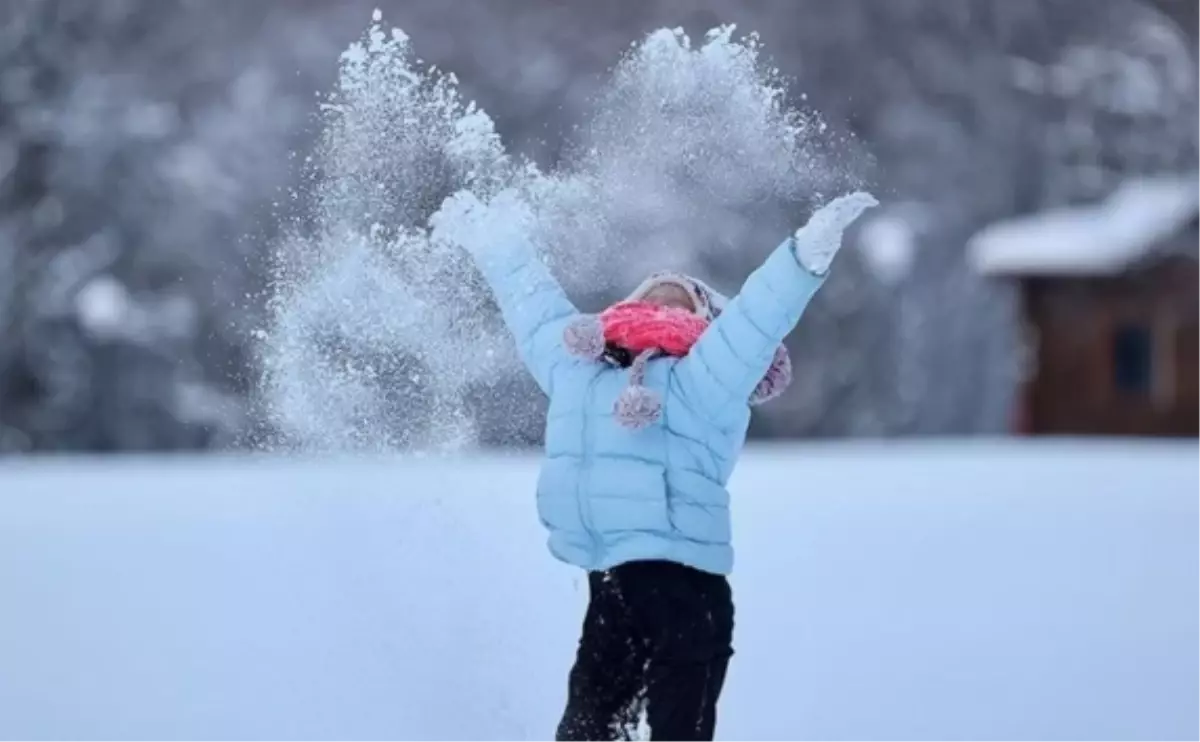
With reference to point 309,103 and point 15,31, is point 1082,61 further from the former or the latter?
point 15,31

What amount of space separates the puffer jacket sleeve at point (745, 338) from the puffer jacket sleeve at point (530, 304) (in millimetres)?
309

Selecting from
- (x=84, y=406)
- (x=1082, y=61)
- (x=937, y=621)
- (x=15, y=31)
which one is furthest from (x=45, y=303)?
(x=937, y=621)

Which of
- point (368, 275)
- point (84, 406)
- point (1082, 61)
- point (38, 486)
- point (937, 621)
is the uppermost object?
point (1082, 61)

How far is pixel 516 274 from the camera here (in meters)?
4.11

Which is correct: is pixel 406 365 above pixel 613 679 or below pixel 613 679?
above

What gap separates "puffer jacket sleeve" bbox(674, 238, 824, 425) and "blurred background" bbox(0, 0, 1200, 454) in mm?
16830

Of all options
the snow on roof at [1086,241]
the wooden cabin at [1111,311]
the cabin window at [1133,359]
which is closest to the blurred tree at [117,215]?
the snow on roof at [1086,241]

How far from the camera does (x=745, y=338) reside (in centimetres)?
370

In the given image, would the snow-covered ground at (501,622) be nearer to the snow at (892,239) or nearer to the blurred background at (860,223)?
the blurred background at (860,223)

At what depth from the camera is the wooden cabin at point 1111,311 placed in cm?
2311

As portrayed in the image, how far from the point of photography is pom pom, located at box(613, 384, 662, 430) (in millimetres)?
3666

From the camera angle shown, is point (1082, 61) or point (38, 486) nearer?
point (38, 486)

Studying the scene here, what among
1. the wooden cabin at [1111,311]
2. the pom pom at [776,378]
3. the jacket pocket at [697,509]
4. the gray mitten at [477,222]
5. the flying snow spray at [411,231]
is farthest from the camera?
the wooden cabin at [1111,311]

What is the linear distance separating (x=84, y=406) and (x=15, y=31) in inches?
211
